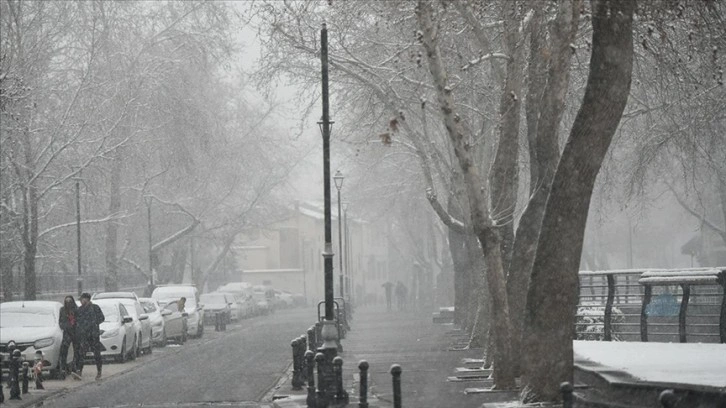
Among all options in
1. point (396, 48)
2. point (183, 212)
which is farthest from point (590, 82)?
point (183, 212)

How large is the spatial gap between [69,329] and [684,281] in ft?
44.4

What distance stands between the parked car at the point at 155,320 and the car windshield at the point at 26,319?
10.6 metres

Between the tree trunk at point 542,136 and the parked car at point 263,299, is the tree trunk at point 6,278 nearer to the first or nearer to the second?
the tree trunk at point 542,136

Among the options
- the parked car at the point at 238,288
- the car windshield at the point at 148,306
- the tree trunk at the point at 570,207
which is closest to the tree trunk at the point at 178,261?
the parked car at the point at 238,288

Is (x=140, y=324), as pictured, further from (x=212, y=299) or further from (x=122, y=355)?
(x=212, y=299)

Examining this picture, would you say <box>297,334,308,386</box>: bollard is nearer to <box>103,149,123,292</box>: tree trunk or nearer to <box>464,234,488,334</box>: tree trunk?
<box>464,234,488,334</box>: tree trunk

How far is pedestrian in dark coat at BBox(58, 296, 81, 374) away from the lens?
92.9 feet

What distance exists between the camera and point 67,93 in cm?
4331

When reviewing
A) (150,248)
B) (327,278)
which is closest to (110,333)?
(327,278)

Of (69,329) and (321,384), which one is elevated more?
(69,329)

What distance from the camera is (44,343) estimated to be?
92.4ft

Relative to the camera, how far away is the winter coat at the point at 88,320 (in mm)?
28484

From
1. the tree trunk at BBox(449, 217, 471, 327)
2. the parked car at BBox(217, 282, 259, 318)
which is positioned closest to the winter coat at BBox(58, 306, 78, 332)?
the tree trunk at BBox(449, 217, 471, 327)

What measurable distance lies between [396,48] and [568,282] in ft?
47.1
